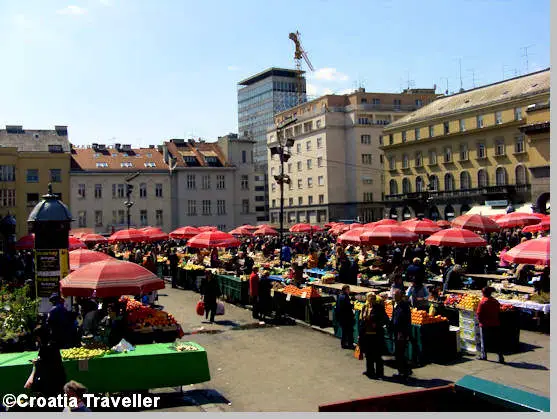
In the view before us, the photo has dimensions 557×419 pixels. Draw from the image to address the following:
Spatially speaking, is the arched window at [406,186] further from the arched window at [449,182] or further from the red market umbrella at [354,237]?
the red market umbrella at [354,237]

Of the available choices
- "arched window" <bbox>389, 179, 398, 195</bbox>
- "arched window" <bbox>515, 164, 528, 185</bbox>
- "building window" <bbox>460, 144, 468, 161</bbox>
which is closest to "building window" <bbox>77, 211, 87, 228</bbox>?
"arched window" <bbox>389, 179, 398, 195</bbox>

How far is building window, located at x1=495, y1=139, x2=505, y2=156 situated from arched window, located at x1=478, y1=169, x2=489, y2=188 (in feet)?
8.41

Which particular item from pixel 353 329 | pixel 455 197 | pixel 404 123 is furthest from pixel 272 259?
pixel 404 123

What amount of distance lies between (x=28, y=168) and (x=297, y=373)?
190ft

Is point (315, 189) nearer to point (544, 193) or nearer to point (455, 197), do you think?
point (455, 197)

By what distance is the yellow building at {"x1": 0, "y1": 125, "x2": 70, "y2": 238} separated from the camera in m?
60.8

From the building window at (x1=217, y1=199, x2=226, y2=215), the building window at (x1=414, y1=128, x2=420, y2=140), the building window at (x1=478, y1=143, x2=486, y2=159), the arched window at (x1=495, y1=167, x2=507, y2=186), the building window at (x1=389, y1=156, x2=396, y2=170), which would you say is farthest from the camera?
the building window at (x1=389, y1=156, x2=396, y2=170)

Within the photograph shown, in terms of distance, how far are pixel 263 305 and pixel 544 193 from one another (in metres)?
31.5

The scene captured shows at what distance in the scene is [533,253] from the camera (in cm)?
1455

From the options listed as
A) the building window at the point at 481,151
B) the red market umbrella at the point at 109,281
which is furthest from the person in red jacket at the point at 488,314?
the building window at the point at 481,151

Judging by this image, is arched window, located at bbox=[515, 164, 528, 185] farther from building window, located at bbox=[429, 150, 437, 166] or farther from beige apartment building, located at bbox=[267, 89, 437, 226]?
beige apartment building, located at bbox=[267, 89, 437, 226]

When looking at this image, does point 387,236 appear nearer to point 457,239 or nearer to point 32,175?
point 457,239

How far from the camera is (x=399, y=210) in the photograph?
7200cm

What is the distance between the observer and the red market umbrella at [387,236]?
22.4 meters
